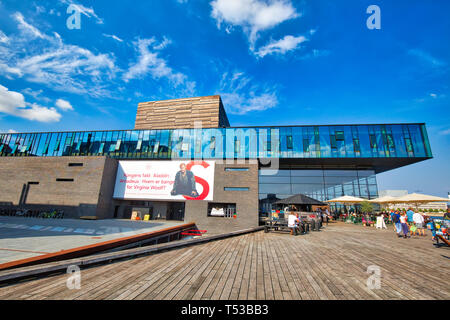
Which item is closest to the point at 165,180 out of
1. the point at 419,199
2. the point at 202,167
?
the point at 202,167

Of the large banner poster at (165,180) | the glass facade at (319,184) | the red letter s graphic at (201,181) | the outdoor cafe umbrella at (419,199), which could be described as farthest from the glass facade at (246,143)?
the outdoor cafe umbrella at (419,199)

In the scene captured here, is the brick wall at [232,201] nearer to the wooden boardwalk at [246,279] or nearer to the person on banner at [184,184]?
the person on banner at [184,184]

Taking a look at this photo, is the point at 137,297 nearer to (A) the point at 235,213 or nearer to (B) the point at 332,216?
(A) the point at 235,213

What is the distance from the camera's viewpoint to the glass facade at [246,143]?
2161 cm

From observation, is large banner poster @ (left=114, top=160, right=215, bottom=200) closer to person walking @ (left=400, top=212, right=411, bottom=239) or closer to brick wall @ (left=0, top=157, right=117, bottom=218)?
brick wall @ (left=0, top=157, right=117, bottom=218)

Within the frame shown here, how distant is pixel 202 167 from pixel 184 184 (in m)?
2.86

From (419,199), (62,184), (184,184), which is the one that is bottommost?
(419,199)

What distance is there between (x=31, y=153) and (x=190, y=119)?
25622 millimetres

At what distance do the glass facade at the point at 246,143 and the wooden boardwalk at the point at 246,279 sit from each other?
17211 millimetres

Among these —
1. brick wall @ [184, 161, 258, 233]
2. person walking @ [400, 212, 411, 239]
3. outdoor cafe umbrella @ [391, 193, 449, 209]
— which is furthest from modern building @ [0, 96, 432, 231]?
person walking @ [400, 212, 411, 239]

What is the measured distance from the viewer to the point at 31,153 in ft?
86.1

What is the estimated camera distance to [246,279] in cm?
390

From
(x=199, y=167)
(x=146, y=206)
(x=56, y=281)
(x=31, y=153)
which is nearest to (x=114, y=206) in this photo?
(x=146, y=206)

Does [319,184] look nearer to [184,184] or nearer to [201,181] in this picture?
[201,181]
